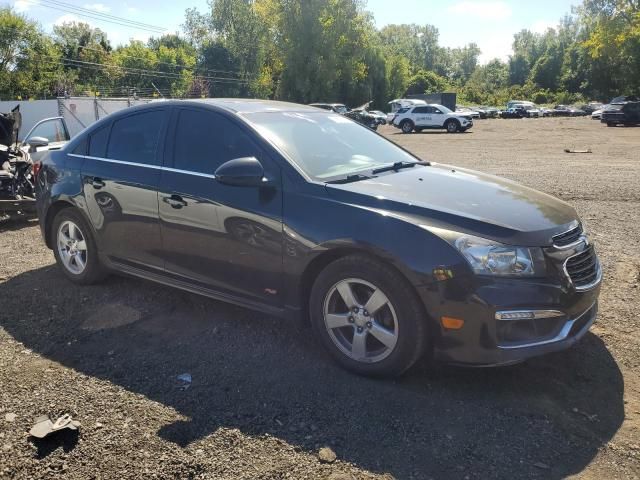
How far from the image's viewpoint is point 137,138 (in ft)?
16.3

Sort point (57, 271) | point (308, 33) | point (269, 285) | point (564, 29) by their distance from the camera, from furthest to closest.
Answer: point (564, 29)
point (308, 33)
point (57, 271)
point (269, 285)

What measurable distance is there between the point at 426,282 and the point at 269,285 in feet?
3.78

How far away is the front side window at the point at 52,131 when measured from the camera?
1066 centimetres

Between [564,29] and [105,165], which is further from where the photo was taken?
[564,29]

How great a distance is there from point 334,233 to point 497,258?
970 millimetres

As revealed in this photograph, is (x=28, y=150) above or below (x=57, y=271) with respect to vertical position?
above

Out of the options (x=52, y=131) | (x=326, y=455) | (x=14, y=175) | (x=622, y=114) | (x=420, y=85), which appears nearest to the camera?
(x=326, y=455)

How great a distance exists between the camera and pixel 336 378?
12.1 feet

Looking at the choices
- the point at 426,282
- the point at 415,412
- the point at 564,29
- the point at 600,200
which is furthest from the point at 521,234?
the point at 564,29

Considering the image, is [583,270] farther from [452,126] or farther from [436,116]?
[436,116]

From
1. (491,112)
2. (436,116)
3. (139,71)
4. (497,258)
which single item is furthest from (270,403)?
(139,71)

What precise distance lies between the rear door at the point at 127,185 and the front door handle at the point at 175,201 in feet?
0.48

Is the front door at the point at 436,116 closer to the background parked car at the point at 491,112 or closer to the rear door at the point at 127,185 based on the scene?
the background parked car at the point at 491,112

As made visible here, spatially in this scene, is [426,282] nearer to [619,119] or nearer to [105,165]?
[105,165]
